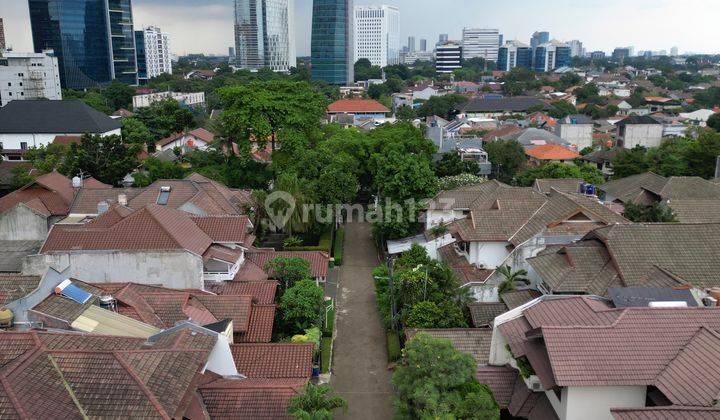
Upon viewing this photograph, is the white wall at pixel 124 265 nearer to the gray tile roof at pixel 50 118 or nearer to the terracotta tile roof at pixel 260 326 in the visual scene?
the terracotta tile roof at pixel 260 326

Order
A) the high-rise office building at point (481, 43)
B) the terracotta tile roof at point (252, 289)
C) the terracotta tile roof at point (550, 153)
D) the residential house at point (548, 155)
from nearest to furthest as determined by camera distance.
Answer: the terracotta tile roof at point (252, 289) → the residential house at point (548, 155) → the terracotta tile roof at point (550, 153) → the high-rise office building at point (481, 43)

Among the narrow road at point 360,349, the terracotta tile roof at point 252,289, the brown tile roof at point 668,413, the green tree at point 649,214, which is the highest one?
the brown tile roof at point 668,413

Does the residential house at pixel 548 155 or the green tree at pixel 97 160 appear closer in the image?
the green tree at pixel 97 160

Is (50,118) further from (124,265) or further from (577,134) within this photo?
(577,134)

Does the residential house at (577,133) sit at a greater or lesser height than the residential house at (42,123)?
lesser

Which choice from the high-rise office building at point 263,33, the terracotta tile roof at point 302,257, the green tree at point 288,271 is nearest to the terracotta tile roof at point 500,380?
the green tree at point 288,271

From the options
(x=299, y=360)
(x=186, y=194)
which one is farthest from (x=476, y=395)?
(x=186, y=194)

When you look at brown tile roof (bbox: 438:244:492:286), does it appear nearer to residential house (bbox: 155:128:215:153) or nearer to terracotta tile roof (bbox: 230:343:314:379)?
terracotta tile roof (bbox: 230:343:314:379)
